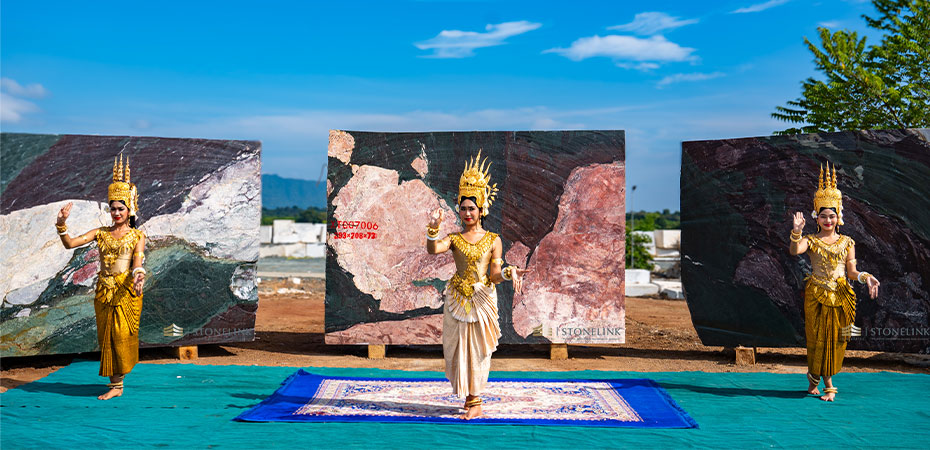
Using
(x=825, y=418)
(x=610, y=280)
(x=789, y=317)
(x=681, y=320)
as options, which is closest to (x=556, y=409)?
(x=825, y=418)

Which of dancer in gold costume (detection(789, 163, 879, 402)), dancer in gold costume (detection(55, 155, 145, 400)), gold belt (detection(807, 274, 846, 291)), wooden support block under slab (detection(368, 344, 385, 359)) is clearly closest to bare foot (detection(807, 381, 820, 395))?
→ dancer in gold costume (detection(789, 163, 879, 402))

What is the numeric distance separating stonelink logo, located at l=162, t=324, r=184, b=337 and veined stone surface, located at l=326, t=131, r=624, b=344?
176cm

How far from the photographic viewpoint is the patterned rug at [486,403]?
589 cm

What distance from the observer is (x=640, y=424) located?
19.0ft

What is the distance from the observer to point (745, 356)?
28.8 feet

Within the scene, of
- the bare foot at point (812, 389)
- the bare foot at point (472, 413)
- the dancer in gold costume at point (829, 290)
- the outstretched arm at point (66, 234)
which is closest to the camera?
the bare foot at point (472, 413)

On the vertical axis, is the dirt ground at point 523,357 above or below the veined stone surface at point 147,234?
below

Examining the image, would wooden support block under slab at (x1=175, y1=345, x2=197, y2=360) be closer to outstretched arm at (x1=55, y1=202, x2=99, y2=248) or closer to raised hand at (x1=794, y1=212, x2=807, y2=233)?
outstretched arm at (x1=55, y1=202, x2=99, y2=248)

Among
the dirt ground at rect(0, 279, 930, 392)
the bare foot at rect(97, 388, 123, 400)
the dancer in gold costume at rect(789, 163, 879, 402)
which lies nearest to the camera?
the bare foot at rect(97, 388, 123, 400)

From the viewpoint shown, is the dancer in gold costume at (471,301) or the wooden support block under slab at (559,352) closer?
the dancer in gold costume at (471,301)

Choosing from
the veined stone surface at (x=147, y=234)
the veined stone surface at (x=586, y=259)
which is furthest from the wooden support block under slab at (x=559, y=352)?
the veined stone surface at (x=147, y=234)

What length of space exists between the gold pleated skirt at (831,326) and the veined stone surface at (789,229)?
1754mm

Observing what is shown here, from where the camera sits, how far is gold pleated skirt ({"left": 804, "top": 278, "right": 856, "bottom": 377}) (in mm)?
6852

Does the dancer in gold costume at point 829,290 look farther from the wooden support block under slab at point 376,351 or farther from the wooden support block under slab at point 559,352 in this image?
the wooden support block under slab at point 376,351
